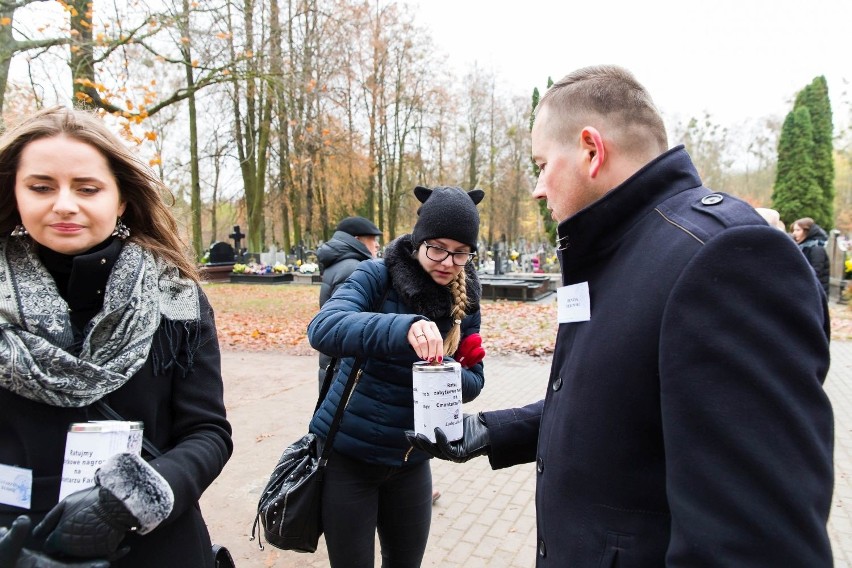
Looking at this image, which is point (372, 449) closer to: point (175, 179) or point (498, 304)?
point (498, 304)

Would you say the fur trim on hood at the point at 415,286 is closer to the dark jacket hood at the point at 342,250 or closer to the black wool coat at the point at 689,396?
the black wool coat at the point at 689,396

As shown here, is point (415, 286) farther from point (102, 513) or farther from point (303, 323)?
point (303, 323)

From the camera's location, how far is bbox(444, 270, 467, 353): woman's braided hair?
2.31 m

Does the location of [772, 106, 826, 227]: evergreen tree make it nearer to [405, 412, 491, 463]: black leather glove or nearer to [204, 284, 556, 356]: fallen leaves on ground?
[204, 284, 556, 356]: fallen leaves on ground

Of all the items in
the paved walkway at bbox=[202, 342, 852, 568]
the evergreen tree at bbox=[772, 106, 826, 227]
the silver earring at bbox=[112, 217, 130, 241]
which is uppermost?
the evergreen tree at bbox=[772, 106, 826, 227]

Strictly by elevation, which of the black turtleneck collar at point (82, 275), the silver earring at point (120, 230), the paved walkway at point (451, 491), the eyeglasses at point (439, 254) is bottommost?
the paved walkway at point (451, 491)

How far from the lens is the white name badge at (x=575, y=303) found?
1.28m

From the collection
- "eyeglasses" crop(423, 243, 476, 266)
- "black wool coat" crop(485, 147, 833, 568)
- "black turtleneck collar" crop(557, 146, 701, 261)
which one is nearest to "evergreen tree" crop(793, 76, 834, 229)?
"eyeglasses" crop(423, 243, 476, 266)

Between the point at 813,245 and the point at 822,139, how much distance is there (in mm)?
26703

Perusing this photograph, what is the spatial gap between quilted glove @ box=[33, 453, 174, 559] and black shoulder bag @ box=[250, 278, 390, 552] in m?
0.93

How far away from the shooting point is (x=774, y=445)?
90 centimetres

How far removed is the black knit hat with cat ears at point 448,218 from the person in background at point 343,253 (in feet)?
7.18

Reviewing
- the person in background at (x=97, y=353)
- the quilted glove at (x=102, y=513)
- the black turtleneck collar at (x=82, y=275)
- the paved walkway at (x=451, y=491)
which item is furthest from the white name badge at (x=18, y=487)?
the paved walkway at (x=451, y=491)

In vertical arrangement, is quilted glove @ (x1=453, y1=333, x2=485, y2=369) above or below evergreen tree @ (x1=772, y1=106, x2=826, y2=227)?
below
